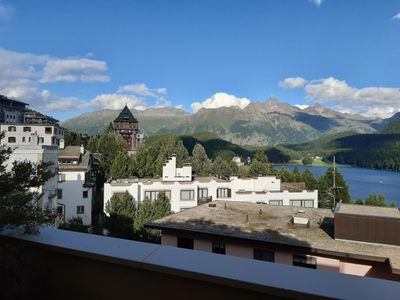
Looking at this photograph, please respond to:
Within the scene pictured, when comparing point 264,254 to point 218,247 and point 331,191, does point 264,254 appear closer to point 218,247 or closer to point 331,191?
point 218,247

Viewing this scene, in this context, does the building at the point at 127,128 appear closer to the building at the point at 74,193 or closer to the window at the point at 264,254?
the building at the point at 74,193

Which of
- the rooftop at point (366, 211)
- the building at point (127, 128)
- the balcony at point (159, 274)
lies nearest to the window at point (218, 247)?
the rooftop at point (366, 211)

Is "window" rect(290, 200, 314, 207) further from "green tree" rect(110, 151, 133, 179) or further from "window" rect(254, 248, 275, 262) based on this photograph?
"green tree" rect(110, 151, 133, 179)

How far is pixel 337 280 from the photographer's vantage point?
56.6 inches

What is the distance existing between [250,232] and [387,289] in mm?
10167

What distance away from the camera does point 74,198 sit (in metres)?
26.5

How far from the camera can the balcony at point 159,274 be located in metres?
1.41

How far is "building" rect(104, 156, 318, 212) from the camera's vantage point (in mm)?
24781

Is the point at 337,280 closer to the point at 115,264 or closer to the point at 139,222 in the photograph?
the point at 115,264

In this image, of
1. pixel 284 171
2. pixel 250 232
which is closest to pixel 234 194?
pixel 250 232

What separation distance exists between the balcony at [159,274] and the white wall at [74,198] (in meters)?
25.8

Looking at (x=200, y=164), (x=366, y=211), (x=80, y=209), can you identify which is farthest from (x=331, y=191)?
(x=200, y=164)

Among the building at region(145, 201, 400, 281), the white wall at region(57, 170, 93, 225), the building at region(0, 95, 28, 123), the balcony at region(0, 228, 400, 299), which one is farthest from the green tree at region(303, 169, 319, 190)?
the building at region(0, 95, 28, 123)

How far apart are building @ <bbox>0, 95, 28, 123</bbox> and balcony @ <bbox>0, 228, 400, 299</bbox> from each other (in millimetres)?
67259
